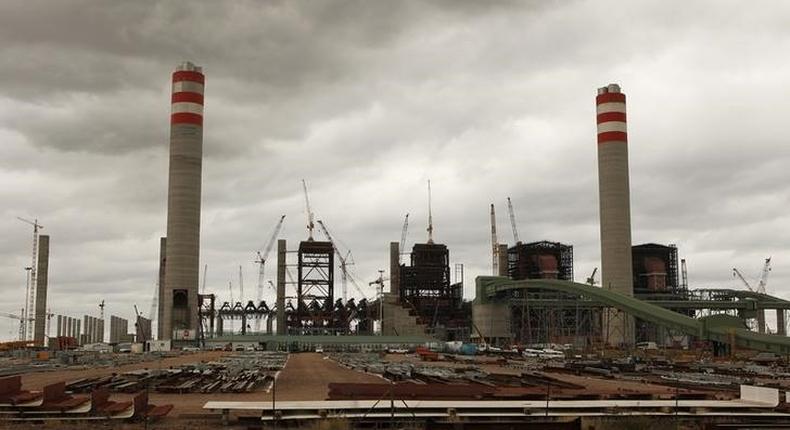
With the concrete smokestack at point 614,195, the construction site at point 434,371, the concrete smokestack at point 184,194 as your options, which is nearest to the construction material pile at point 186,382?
the construction site at point 434,371

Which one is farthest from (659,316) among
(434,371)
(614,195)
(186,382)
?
(186,382)

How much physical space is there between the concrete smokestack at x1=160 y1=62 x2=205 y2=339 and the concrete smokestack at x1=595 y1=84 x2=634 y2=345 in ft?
272

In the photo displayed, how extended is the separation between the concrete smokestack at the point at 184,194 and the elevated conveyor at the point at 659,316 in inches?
2436

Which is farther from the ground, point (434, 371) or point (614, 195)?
point (614, 195)

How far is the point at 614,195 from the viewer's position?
539 feet

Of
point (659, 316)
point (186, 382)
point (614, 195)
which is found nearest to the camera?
point (186, 382)

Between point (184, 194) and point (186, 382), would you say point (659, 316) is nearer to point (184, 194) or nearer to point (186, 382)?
point (184, 194)

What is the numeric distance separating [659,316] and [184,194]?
3615 inches

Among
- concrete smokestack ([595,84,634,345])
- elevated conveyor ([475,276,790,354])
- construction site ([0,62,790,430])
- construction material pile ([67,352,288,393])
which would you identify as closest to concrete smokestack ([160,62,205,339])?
construction site ([0,62,790,430])

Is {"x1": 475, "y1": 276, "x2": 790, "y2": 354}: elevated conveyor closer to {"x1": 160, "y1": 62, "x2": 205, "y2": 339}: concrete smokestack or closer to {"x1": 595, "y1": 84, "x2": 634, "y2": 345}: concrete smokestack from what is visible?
{"x1": 595, "y1": 84, "x2": 634, "y2": 345}: concrete smokestack

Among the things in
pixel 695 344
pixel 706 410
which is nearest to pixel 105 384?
pixel 706 410

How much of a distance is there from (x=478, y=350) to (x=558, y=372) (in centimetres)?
6277

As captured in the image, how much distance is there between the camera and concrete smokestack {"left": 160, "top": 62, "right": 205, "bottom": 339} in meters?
155

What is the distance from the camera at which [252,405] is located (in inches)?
1545
